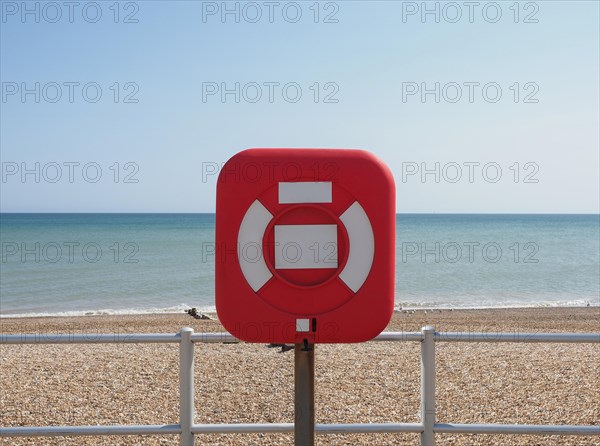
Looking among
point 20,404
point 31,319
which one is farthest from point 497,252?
point 20,404

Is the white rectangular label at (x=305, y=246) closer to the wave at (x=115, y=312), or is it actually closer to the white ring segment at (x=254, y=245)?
the white ring segment at (x=254, y=245)

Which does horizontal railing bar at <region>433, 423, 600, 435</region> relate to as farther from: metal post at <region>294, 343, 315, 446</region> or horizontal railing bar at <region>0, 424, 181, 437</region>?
horizontal railing bar at <region>0, 424, 181, 437</region>

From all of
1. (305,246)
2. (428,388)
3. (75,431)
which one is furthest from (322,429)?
(305,246)

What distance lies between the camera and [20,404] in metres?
5.96

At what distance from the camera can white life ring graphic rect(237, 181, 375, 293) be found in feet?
6.10

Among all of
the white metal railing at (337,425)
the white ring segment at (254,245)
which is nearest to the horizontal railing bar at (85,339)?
the white metal railing at (337,425)

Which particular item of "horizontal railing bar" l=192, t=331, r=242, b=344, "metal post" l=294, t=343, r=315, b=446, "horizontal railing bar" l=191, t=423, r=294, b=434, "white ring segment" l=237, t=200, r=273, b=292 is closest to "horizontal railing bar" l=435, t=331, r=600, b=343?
"horizontal railing bar" l=191, t=423, r=294, b=434

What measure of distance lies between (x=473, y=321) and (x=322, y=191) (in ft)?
39.0

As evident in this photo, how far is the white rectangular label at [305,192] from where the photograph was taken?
6.08ft

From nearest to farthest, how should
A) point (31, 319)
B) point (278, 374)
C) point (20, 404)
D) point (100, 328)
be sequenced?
1. point (20, 404)
2. point (278, 374)
3. point (100, 328)
4. point (31, 319)

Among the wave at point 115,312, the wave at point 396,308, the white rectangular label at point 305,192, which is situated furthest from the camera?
the wave at point 396,308

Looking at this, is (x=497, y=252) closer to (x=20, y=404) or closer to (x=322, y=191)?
(x=20, y=404)

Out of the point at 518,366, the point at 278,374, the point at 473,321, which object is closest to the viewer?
the point at 278,374

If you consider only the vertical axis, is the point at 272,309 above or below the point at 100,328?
above
